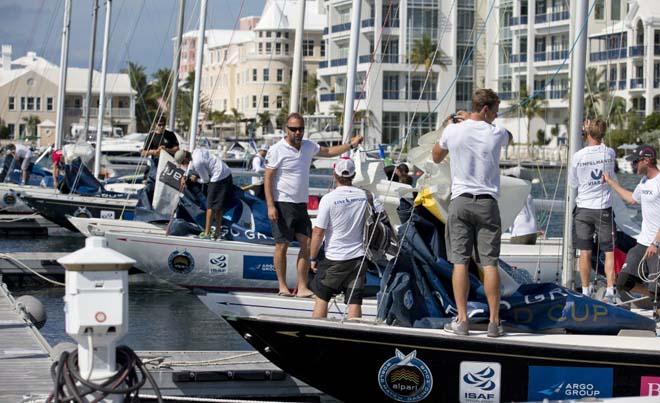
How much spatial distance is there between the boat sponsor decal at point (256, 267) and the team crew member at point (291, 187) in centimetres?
351

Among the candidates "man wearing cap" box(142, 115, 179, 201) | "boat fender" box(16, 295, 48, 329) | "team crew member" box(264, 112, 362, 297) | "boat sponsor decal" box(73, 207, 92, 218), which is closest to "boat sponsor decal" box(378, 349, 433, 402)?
"team crew member" box(264, 112, 362, 297)

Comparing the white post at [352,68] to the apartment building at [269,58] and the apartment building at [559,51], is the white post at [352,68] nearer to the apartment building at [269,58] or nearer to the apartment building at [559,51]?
the apartment building at [559,51]

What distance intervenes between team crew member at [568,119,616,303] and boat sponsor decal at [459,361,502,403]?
10.8 ft

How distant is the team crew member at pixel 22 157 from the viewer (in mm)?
31047

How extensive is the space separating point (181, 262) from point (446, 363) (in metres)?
7.56

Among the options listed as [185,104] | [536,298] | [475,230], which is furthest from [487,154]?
[185,104]

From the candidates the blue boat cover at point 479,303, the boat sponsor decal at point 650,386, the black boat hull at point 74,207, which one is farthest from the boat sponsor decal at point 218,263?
the black boat hull at point 74,207

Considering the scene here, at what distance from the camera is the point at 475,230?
852cm

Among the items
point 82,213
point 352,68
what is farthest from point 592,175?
point 82,213

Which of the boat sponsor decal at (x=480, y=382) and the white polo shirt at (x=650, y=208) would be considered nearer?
the boat sponsor decal at (x=480, y=382)

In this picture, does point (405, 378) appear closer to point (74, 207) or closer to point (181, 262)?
point (181, 262)

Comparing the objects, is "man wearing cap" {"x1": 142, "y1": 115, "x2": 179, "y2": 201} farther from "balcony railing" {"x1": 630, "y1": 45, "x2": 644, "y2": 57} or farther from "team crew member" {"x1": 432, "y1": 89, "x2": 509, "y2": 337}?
"balcony railing" {"x1": 630, "y1": 45, "x2": 644, "y2": 57}

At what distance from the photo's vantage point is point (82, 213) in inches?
960

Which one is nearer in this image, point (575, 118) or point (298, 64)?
point (575, 118)
